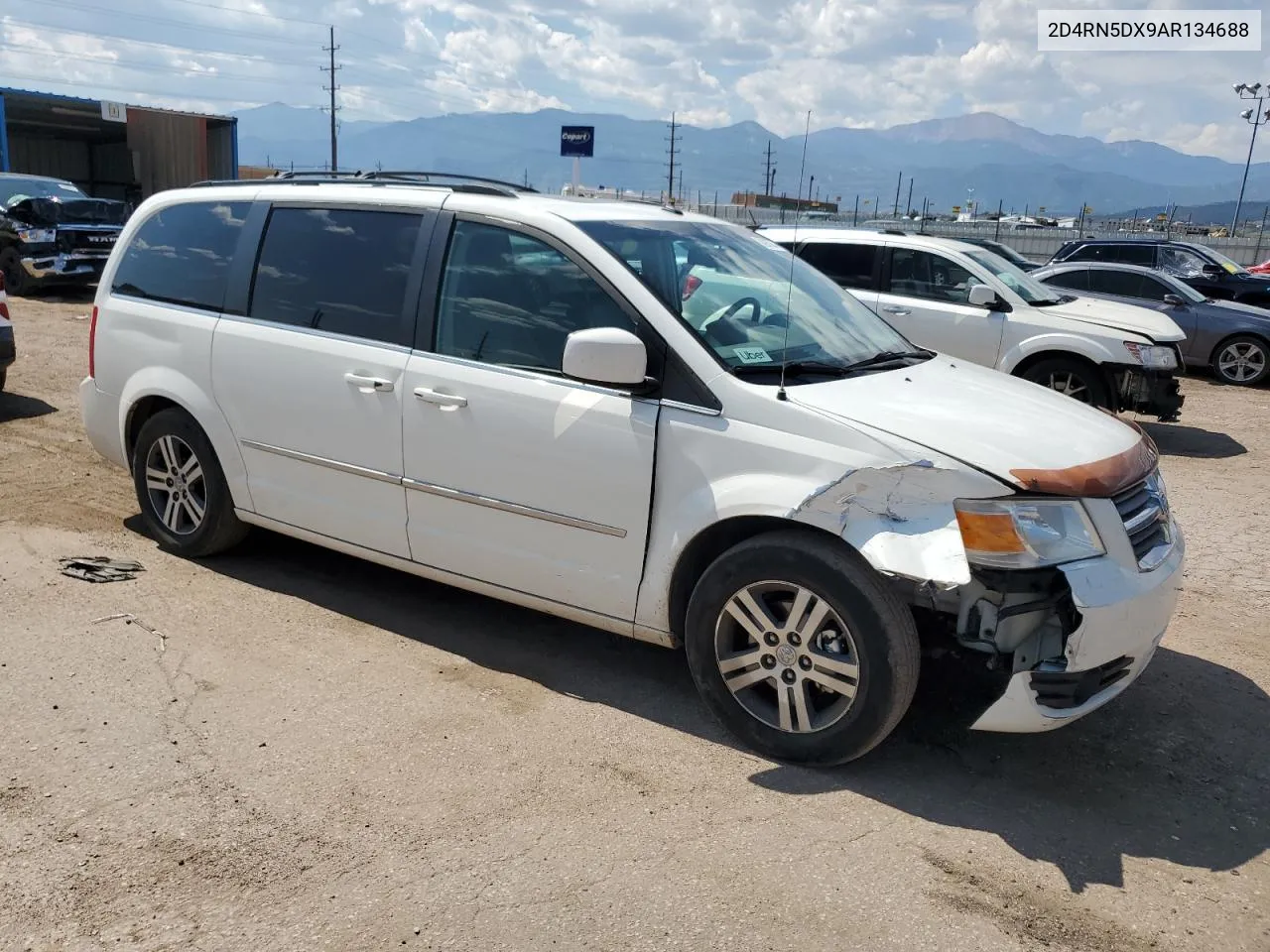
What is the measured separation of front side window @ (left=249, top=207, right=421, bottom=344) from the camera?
431 cm

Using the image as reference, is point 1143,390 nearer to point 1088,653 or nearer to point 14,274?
point 1088,653

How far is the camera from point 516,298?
4.04 m

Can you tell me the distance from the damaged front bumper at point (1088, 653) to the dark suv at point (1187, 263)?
13.7 m

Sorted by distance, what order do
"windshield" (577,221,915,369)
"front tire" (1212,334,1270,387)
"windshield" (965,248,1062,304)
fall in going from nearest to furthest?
"windshield" (577,221,915,369), "windshield" (965,248,1062,304), "front tire" (1212,334,1270,387)

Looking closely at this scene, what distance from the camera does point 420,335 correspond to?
420 centimetres

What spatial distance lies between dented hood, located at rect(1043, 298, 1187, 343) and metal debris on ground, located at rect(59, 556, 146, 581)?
8.07 metres

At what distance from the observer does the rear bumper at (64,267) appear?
1633 cm

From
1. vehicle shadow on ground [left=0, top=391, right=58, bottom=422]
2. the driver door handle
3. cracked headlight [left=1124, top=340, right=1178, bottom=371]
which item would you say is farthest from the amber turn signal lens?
vehicle shadow on ground [left=0, top=391, right=58, bottom=422]

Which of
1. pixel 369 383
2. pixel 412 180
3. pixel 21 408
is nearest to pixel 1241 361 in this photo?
pixel 412 180

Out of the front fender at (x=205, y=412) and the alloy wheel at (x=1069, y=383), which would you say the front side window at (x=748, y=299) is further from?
the alloy wheel at (x=1069, y=383)

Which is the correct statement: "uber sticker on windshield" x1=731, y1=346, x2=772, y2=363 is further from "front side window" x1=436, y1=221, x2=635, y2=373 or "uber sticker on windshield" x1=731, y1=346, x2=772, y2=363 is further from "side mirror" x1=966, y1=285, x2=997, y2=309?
"side mirror" x1=966, y1=285, x2=997, y2=309

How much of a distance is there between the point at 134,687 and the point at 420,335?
1.75 metres

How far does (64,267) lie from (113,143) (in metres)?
29.2

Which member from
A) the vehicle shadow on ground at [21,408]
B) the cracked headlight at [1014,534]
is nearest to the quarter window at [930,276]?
the cracked headlight at [1014,534]
